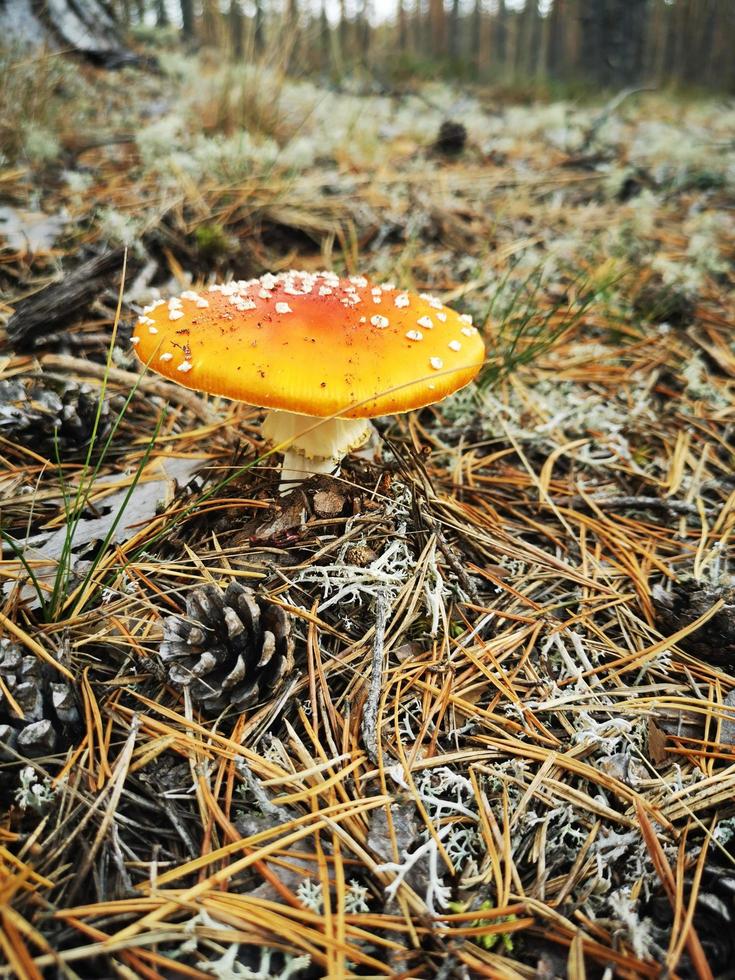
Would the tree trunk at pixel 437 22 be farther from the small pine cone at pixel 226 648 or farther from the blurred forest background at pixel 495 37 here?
the small pine cone at pixel 226 648

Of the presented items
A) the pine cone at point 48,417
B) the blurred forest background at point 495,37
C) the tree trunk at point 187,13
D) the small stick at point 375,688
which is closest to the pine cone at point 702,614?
the small stick at point 375,688

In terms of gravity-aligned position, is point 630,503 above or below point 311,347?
below

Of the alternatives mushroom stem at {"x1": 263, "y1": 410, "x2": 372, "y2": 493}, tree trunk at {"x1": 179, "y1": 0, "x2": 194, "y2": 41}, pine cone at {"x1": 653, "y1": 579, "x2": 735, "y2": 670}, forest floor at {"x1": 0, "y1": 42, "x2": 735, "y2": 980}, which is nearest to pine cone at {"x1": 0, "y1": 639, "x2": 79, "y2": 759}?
forest floor at {"x1": 0, "y1": 42, "x2": 735, "y2": 980}

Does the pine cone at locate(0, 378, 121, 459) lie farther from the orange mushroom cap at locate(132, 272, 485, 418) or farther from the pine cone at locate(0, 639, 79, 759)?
the pine cone at locate(0, 639, 79, 759)

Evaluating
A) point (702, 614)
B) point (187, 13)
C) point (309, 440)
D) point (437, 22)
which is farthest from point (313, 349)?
point (437, 22)

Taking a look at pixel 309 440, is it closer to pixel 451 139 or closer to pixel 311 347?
pixel 311 347

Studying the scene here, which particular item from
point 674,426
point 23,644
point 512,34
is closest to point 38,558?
point 23,644

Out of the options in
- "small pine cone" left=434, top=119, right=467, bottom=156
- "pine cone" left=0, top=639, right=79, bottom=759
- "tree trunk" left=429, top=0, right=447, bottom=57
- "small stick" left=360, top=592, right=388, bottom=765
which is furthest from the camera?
"tree trunk" left=429, top=0, right=447, bottom=57
